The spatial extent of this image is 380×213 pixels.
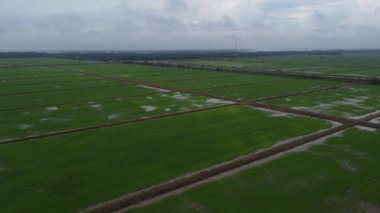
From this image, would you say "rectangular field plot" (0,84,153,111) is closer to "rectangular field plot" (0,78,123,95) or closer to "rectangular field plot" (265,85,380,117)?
"rectangular field plot" (0,78,123,95)

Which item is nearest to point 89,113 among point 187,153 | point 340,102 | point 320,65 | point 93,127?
point 93,127

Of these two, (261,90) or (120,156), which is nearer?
(120,156)

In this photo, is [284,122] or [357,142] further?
[284,122]

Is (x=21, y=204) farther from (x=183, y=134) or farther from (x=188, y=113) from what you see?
(x=188, y=113)

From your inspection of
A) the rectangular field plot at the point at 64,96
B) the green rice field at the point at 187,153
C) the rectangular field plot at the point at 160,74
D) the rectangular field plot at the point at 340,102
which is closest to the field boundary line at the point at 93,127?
the green rice field at the point at 187,153

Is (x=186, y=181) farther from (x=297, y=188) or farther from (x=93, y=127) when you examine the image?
(x=93, y=127)

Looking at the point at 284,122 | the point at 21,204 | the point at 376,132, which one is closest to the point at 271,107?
the point at 284,122
